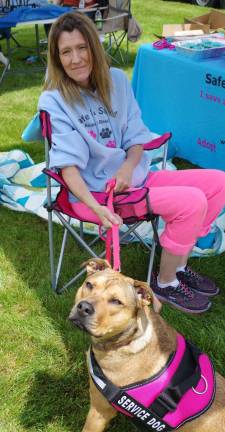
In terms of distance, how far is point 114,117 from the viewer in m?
2.69

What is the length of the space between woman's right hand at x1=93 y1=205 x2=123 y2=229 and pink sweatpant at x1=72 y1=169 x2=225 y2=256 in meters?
0.22

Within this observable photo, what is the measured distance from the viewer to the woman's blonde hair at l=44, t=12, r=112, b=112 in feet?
7.92

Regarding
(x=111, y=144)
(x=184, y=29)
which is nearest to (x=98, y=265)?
(x=111, y=144)

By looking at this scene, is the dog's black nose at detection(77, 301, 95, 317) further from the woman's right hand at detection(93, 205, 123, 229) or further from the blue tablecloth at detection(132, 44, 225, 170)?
the blue tablecloth at detection(132, 44, 225, 170)

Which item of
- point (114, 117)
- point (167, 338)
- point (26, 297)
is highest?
point (114, 117)

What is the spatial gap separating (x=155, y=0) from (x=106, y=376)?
1463 cm

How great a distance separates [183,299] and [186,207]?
0.66 m

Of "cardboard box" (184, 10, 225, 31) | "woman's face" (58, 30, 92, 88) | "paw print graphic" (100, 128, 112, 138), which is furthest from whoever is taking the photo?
"cardboard box" (184, 10, 225, 31)

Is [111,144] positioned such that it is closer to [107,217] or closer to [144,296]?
[107,217]

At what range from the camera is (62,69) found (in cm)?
253

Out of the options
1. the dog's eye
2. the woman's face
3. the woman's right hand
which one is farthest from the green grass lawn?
the woman's face

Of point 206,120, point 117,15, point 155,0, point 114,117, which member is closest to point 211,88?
point 206,120

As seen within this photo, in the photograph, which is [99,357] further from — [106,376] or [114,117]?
[114,117]

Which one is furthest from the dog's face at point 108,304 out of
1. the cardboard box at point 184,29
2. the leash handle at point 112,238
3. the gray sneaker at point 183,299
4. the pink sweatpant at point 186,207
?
the cardboard box at point 184,29
